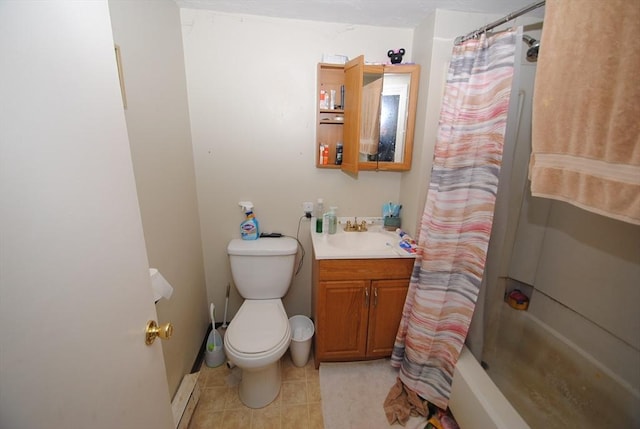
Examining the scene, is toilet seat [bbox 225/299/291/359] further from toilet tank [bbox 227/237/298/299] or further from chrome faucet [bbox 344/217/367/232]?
chrome faucet [bbox 344/217/367/232]

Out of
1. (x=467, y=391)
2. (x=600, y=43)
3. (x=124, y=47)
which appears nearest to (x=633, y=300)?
(x=467, y=391)

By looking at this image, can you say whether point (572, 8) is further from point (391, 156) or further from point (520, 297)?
point (520, 297)

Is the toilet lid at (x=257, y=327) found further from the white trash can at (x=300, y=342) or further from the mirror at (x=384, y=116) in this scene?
the mirror at (x=384, y=116)

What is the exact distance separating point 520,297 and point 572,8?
1.70 m

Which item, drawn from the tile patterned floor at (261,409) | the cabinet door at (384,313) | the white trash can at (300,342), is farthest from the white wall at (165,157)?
the cabinet door at (384,313)

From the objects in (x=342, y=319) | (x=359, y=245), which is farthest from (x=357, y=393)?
(x=359, y=245)

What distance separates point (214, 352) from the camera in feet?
5.90

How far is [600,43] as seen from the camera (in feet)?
2.34

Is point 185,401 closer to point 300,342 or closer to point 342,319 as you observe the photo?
point 300,342

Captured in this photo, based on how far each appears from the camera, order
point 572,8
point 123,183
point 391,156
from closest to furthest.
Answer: point 123,183 < point 572,8 < point 391,156

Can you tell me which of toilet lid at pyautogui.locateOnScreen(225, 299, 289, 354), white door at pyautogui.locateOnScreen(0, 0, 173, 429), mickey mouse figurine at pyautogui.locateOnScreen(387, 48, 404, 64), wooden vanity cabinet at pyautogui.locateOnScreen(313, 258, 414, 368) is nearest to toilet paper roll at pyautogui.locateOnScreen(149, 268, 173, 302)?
white door at pyautogui.locateOnScreen(0, 0, 173, 429)

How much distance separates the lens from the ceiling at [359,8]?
143 centimetres

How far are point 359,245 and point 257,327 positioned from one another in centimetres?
87

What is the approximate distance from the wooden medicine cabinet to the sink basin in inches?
19.7
